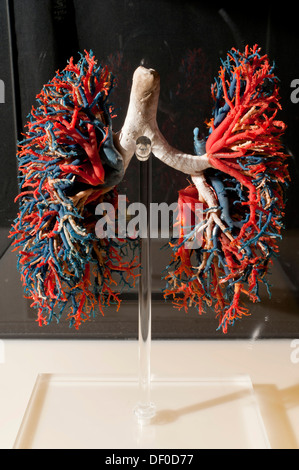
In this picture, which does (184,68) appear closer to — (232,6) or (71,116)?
(232,6)

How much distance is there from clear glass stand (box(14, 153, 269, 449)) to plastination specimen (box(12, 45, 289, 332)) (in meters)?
0.06

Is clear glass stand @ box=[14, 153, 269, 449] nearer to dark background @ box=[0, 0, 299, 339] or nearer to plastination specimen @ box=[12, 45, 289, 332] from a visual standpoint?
plastination specimen @ box=[12, 45, 289, 332]

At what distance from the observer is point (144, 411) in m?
0.88

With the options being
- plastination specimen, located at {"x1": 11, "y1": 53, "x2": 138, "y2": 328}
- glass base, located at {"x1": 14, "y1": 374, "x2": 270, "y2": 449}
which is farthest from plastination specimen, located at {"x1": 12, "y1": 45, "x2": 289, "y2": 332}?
glass base, located at {"x1": 14, "y1": 374, "x2": 270, "y2": 449}

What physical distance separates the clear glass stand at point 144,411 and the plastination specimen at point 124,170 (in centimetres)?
6

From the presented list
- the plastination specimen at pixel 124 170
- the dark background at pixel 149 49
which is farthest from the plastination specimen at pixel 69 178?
the dark background at pixel 149 49

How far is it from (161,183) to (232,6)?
1.09 feet

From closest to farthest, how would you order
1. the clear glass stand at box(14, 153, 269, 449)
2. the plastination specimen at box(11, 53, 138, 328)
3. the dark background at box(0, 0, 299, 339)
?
the plastination specimen at box(11, 53, 138, 328), the clear glass stand at box(14, 153, 269, 449), the dark background at box(0, 0, 299, 339)

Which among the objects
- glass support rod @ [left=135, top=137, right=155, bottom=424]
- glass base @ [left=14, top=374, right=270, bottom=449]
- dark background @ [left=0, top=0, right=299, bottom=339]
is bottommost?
glass base @ [left=14, top=374, right=270, bottom=449]

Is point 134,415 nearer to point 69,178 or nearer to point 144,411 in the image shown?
point 144,411

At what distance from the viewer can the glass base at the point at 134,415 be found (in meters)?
0.85

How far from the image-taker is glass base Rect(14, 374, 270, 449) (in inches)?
33.3

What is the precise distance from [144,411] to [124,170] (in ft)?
1.23
